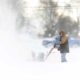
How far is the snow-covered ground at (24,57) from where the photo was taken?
5.89ft

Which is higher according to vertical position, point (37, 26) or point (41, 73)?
point (37, 26)

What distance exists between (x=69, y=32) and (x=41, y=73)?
295 mm

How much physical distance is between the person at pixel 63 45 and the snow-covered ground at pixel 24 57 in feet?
0.08

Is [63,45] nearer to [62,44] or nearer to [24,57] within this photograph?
[62,44]

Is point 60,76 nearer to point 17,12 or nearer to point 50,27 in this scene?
point 50,27

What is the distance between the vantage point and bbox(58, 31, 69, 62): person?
1856mm

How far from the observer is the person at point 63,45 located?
6.09 feet

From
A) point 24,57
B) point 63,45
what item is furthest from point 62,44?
point 24,57

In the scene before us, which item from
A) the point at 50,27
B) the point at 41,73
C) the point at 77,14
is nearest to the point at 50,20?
the point at 50,27

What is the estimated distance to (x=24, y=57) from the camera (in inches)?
72.9

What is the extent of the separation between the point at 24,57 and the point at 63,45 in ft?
0.80

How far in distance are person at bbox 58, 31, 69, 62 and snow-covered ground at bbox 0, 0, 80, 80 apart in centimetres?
2

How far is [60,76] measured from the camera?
178 centimetres

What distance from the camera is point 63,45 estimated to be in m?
1.87
